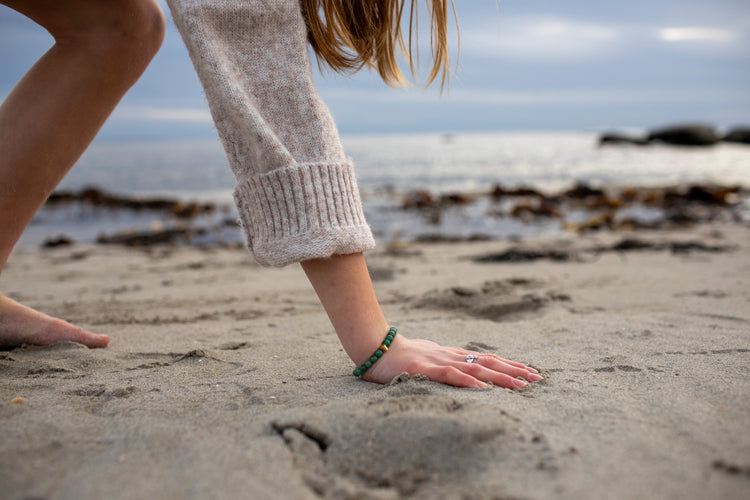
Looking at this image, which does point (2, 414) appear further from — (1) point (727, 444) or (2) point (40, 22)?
(1) point (727, 444)

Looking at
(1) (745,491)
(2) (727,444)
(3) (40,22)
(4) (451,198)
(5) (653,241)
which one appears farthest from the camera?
A: (4) (451,198)

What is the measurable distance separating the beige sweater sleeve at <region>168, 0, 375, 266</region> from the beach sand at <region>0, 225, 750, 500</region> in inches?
16.6

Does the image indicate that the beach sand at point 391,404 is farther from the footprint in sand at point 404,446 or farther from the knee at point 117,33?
the knee at point 117,33

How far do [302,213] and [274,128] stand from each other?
0.24 m

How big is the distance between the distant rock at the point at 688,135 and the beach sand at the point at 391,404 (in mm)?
28656

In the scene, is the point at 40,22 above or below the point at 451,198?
above

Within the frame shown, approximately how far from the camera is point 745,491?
885 mm

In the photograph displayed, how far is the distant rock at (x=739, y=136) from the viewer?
2670 cm

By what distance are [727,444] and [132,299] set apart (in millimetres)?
2597

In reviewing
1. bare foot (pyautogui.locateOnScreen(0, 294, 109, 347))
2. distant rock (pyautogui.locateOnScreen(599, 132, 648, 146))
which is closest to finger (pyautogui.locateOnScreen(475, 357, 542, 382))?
bare foot (pyautogui.locateOnScreen(0, 294, 109, 347))

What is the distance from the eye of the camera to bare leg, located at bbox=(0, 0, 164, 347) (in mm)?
1515

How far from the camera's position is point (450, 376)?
1409 millimetres

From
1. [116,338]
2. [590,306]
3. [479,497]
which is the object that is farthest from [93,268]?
[479,497]

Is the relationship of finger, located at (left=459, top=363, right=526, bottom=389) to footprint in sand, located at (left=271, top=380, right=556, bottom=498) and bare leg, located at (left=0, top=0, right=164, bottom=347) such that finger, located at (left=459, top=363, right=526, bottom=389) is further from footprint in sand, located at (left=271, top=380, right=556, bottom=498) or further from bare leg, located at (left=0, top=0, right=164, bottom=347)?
bare leg, located at (left=0, top=0, right=164, bottom=347)
